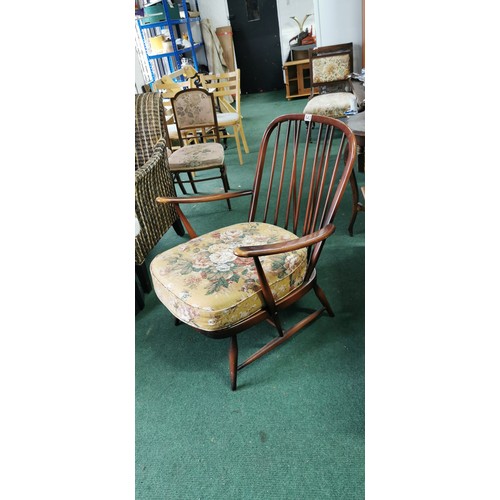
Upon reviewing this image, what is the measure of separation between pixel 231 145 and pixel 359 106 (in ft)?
6.07

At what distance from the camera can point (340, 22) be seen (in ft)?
12.0

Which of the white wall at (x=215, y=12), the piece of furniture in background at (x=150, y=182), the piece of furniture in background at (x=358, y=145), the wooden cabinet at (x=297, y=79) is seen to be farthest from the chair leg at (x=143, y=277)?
the white wall at (x=215, y=12)

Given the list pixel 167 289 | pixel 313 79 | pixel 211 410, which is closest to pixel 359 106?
pixel 313 79

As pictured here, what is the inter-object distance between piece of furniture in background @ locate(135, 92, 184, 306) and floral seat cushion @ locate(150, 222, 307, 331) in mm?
505

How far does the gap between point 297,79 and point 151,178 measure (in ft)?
14.2

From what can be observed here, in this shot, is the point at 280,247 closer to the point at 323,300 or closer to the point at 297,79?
the point at 323,300

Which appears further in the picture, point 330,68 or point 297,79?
point 297,79

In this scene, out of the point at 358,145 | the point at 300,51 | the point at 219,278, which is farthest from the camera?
the point at 300,51

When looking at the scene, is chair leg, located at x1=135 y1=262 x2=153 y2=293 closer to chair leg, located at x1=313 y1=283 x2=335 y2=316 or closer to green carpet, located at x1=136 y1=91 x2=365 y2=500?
green carpet, located at x1=136 y1=91 x2=365 y2=500

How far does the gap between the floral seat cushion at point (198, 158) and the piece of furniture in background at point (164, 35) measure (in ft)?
8.56

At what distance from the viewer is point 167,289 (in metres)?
1.18

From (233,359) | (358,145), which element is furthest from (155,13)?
(233,359)

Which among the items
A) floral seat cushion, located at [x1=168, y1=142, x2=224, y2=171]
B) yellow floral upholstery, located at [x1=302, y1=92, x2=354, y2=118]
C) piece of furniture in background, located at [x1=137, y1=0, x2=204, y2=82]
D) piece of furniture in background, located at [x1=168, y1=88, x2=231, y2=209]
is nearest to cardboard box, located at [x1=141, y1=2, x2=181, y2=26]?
piece of furniture in background, located at [x1=137, y1=0, x2=204, y2=82]
